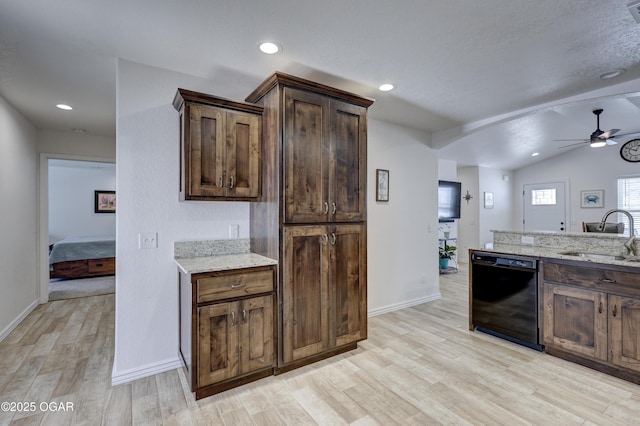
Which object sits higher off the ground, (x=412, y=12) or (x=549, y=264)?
(x=412, y=12)

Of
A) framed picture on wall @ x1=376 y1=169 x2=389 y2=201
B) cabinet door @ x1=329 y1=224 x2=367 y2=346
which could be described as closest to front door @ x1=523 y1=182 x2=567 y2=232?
framed picture on wall @ x1=376 y1=169 x2=389 y2=201

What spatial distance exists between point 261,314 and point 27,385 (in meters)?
1.80

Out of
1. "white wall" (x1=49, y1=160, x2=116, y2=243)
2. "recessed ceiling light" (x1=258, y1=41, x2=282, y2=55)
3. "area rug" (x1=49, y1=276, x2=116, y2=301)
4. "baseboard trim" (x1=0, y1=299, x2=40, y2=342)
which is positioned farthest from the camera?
"white wall" (x1=49, y1=160, x2=116, y2=243)

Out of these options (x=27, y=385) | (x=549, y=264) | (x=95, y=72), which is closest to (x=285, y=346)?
(x=27, y=385)

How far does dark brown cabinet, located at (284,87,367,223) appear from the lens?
2416 mm

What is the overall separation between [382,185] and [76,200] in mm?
7465

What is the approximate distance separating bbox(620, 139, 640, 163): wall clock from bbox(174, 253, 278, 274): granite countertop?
812cm

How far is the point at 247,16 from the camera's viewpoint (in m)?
1.88

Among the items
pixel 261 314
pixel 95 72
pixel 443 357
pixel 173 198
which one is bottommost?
pixel 443 357

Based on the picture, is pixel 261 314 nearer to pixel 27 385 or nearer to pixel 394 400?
pixel 394 400

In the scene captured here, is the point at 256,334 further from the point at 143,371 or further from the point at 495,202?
the point at 495,202

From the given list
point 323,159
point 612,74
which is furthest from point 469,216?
point 323,159

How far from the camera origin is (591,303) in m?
2.46

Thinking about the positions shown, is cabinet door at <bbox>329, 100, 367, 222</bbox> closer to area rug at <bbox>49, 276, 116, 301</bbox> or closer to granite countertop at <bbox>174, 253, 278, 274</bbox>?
granite countertop at <bbox>174, 253, 278, 274</bbox>
